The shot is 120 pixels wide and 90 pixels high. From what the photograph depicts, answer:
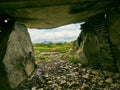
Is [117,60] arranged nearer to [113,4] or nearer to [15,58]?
[113,4]

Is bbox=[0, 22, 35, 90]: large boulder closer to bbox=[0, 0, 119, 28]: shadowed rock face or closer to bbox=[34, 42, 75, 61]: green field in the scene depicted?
bbox=[0, 0, 119, 28]: shadowed rock face

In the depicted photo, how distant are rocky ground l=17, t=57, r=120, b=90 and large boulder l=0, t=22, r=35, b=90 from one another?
41 cm

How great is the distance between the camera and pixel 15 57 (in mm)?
9461

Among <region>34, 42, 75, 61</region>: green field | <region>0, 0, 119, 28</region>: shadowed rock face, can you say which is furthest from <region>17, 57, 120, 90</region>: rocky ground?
<region>0, 0, 119, 28</region>: shadowed rock face

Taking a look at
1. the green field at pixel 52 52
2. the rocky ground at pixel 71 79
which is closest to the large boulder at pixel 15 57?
the rocky ground at pixel 71 79

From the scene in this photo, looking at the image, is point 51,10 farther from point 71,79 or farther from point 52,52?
point 52,52

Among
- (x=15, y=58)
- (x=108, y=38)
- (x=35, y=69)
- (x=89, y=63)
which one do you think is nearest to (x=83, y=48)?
(x=89, y=63)

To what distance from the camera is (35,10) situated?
28.1 ft

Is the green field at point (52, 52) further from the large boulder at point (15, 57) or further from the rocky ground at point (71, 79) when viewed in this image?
the large boulder at point (15, 57)

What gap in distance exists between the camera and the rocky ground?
9495 millimetres

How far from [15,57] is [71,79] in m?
2.29

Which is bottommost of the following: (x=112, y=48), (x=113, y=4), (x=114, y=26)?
(x=112, y=48)

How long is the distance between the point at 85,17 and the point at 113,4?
161 cm

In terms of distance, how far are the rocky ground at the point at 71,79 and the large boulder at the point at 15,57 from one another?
41 cm
